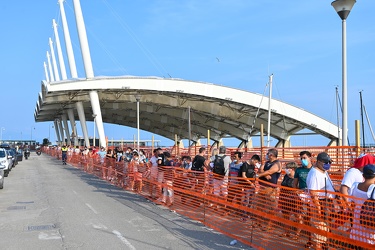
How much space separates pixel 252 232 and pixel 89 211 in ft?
17.6

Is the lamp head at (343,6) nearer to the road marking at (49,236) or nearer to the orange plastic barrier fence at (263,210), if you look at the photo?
the orange plastic barrier fence at (263,210)

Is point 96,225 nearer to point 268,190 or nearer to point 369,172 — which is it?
point 268,190

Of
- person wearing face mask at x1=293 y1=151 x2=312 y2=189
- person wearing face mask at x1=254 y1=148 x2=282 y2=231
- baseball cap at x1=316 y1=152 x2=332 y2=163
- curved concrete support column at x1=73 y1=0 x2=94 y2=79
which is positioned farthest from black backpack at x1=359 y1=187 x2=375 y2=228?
curved concrete support column at x1=73 y1=0 x2=94 y2=79

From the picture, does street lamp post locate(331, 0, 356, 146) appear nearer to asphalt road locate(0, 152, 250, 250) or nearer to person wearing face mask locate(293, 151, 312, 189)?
person wearing face mask locate(293, 151, 312, 189)

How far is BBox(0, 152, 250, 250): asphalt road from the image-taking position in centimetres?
862

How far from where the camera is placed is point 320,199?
23.9ft

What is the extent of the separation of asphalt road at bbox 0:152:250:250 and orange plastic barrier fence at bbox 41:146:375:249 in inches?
20.2

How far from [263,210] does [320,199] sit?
2081 mm

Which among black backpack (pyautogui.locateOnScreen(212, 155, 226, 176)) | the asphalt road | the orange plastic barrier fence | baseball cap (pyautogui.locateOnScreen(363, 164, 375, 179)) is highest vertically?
baseball cap (pyautogui.locateOnScreen(363, 164, 375, 179))

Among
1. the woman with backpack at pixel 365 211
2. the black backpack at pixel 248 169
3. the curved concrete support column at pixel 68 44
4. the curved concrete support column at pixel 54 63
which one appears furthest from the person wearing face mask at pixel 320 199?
the curved concrete support column at pixel 54 63

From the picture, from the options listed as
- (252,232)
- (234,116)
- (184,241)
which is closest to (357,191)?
(252,232)

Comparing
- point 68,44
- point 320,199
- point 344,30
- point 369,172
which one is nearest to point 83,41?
point 68,44

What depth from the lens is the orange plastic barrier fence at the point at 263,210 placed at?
6578 mm

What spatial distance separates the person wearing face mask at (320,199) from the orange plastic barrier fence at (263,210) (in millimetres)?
15
